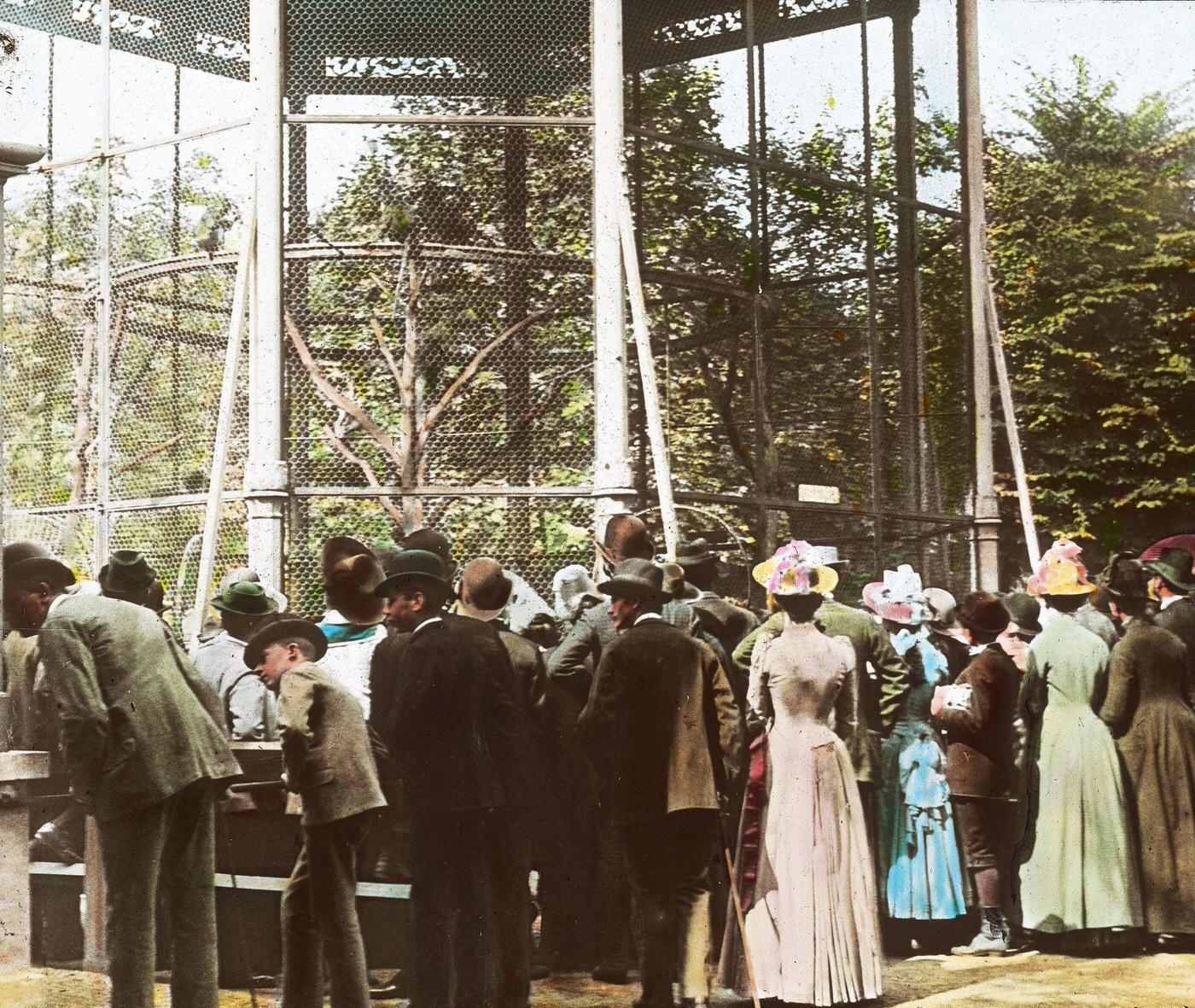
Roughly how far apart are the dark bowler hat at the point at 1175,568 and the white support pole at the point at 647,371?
8.62ft

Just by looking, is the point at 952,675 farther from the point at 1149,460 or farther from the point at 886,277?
the point at 886,277

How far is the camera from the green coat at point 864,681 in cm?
770

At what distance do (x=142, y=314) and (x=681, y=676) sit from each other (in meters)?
5.80

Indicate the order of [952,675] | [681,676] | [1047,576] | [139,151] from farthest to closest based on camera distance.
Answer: [139,151] < [952,675] < [1047,576] < [681,676]

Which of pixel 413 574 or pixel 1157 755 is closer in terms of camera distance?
pixel 413 574

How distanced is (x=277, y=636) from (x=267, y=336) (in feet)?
11.1

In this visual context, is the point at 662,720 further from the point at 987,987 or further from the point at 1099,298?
the point at 1099,298

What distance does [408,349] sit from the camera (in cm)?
1188

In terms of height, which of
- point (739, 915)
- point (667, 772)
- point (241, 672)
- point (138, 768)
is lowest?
point (739, 915)

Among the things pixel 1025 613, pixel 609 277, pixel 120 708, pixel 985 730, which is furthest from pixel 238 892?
pixel 1025 613

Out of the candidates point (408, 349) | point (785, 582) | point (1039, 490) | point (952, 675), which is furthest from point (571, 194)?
point (785, 582)

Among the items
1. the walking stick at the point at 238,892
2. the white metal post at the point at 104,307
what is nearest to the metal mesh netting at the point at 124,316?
the white metal post at the point at 104,307

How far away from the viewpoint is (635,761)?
7.13 metres

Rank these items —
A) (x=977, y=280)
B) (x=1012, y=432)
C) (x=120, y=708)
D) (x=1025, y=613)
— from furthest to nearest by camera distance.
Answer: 1. (x=977, y=280)
2. (x=1012, y=432)
3. (x=1025, y=613)
4. (x=120, y=708)
